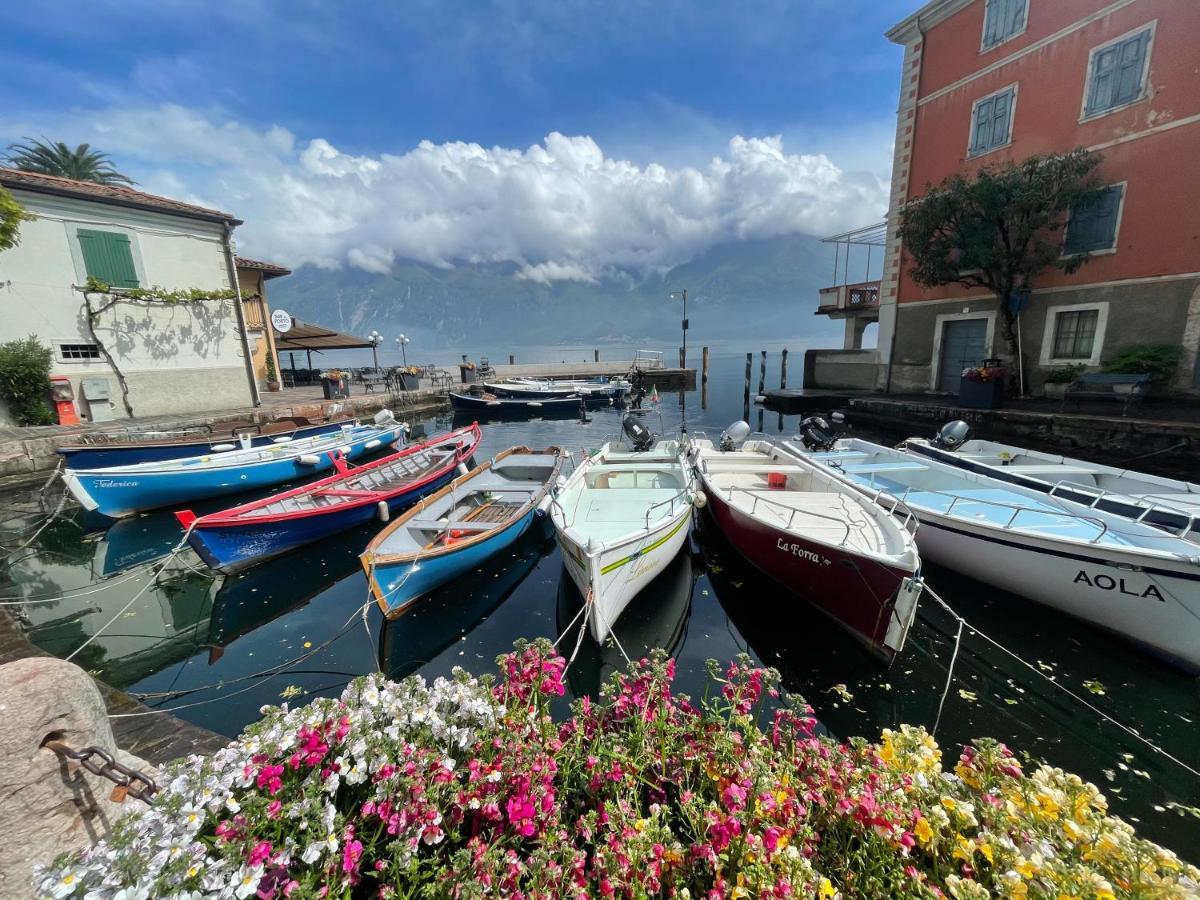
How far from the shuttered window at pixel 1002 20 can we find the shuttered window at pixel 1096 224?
6472 mm

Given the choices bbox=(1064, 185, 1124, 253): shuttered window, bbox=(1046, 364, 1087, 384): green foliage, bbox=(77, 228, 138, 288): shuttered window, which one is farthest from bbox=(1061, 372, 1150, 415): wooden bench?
bbox=(77, 228, 138, 288): shuttered window

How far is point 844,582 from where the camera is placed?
5.63 m

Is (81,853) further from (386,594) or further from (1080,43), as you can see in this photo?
(1080,43)

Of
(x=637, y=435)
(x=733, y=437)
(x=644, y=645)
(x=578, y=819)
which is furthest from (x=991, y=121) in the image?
(x=578, y=819)

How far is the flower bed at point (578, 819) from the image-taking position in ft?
5.66

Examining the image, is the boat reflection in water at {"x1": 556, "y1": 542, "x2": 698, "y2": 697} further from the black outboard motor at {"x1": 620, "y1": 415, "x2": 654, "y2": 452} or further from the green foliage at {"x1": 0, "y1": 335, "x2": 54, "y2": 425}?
the green foliage at {"x1": 0, "y1": 335, "x2": 54, "y2": 425}

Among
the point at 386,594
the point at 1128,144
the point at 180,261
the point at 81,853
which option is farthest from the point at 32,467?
the point at 1128,144

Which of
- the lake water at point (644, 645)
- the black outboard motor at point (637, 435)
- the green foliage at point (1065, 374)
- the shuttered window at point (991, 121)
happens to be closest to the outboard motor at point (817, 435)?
the black outboard motor at point (637, 435)

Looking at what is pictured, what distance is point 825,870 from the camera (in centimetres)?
204

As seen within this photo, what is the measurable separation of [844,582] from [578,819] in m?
4.50

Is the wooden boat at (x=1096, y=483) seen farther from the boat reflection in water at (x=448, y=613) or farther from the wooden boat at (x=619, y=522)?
the boat reflection in water at (x=448, y=613)

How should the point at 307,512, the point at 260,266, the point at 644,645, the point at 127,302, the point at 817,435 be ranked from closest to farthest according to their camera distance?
the point at 644,645, the point at 307,512, the point at 817,435, the point at 127,302, the point at 260,266

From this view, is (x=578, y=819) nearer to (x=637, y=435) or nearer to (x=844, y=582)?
(x=844, y=582)

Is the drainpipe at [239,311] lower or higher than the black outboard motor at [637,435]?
higher
